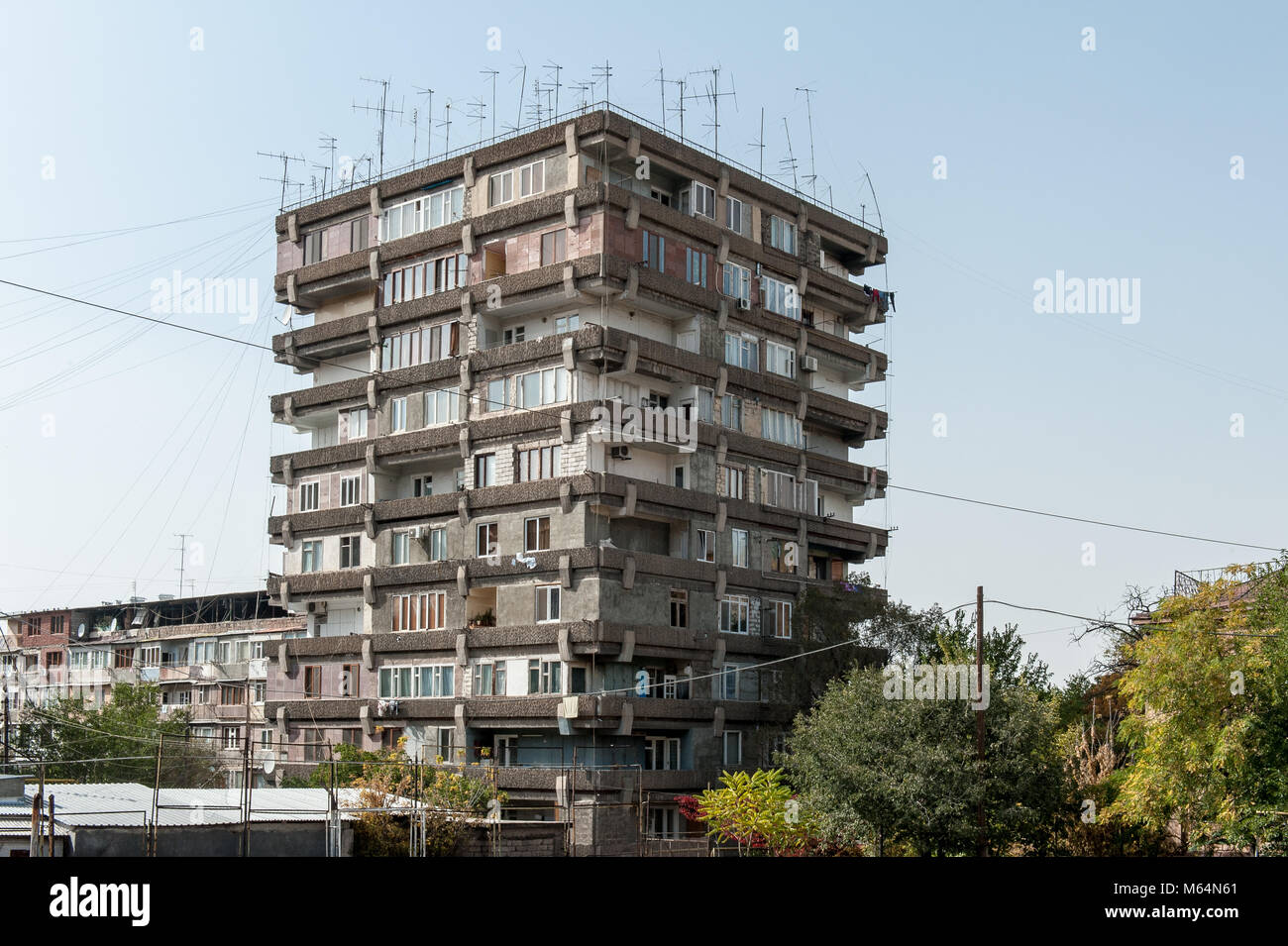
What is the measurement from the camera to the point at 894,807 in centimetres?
4403

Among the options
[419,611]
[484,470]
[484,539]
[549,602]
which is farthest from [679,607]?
[419,611]

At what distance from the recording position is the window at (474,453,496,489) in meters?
65.0

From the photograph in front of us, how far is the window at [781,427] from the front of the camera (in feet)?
229

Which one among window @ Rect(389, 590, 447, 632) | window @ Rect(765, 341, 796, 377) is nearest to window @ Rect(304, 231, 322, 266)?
window @ Rect(389, 590, 447, 632)

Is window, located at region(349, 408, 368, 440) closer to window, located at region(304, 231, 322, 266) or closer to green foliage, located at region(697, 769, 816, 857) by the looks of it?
window, located at region(304, 231, 322, 266)

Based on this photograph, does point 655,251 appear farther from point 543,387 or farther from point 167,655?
point 167,655

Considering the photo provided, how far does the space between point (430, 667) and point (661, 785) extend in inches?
487

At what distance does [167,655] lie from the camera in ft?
349

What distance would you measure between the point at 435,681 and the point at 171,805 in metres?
24.7

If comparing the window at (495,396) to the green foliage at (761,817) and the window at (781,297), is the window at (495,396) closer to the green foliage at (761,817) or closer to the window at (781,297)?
the window at (781,297)
